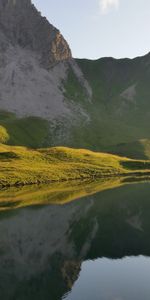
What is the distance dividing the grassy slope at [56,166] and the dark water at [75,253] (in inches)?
1419

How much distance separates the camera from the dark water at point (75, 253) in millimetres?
35219

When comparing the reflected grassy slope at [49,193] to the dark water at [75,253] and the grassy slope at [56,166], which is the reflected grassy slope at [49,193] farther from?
the grassy slope at [56,166]

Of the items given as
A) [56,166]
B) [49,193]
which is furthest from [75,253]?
[56,166]

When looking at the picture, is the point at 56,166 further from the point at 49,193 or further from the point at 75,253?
the point at 75,253

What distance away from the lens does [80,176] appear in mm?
127562

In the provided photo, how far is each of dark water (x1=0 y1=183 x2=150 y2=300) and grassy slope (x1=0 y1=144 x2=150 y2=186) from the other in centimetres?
3605

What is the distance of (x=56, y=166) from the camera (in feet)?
426

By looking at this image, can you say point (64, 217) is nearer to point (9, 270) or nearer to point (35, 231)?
point (35, 231)

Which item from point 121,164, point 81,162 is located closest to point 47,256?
point 81,162

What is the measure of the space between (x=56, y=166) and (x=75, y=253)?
83.6 m

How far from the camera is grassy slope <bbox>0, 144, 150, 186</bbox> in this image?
113m

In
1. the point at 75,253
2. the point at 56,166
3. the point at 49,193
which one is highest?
the point at 56,166

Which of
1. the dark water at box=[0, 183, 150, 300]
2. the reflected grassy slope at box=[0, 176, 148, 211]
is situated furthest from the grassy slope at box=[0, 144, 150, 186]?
the dark water at box=[0, 183, 150, 300]

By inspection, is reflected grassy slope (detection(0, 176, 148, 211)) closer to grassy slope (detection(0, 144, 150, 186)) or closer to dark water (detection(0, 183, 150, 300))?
dark water (detection(0, 183, 150, 300))
